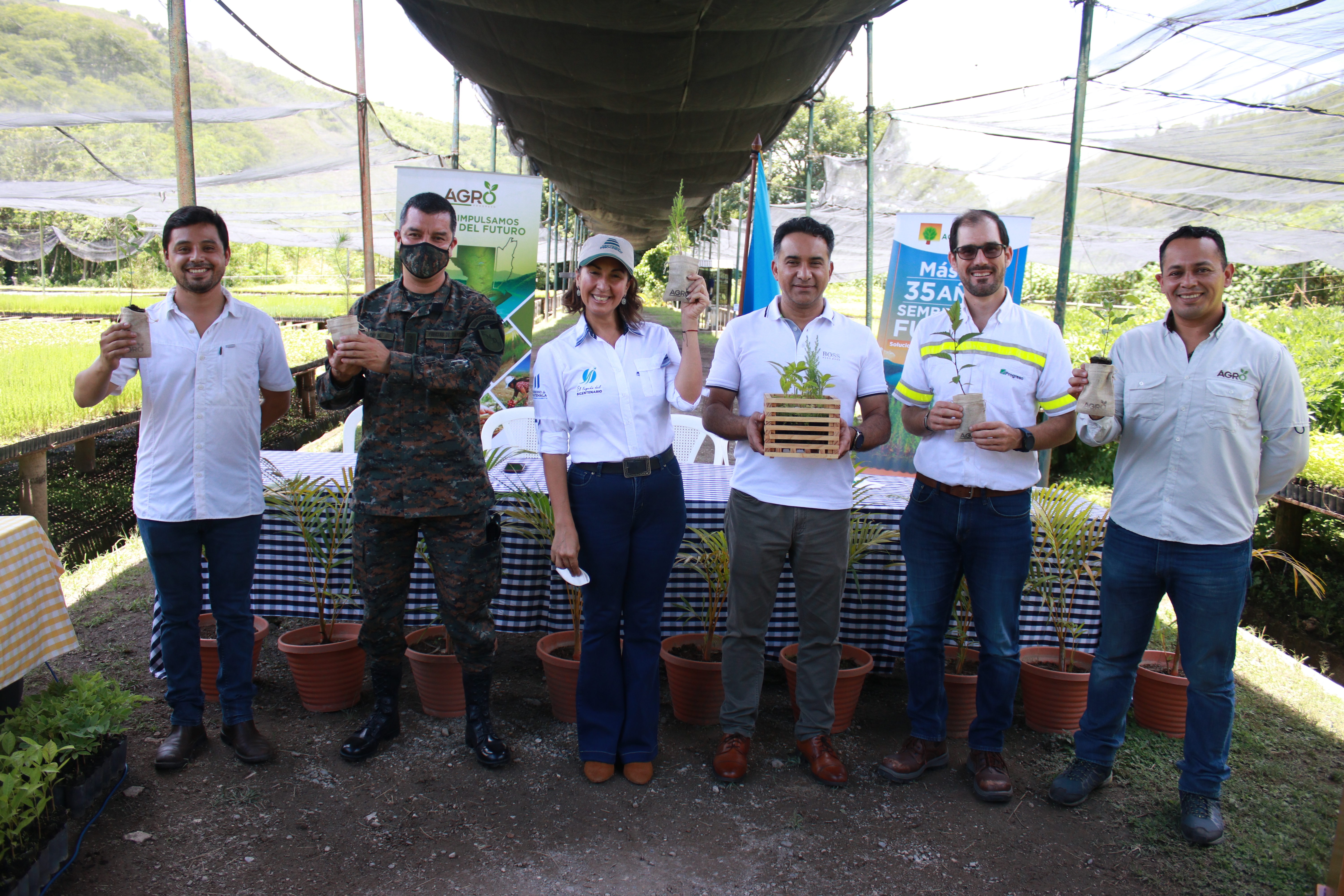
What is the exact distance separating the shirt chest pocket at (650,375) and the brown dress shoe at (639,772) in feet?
4.21

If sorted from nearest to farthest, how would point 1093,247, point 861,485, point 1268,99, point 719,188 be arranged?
point 861,485 < point 1268,99 < point 1093,247 < point 719,188

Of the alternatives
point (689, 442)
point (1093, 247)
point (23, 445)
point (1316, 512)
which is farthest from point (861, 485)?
point (1093, 247)

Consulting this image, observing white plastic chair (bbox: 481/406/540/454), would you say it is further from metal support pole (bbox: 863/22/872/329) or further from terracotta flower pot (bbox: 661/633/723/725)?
metal support pole (bbox: 863/22/872/329)

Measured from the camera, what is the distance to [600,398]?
2639 mm

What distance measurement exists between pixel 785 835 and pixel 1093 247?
29.6 feet

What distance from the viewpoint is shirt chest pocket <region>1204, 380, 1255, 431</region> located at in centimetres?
251

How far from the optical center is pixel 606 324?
8.97 ft

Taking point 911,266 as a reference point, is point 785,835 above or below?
below

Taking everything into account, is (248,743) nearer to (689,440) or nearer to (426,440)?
(426,440)

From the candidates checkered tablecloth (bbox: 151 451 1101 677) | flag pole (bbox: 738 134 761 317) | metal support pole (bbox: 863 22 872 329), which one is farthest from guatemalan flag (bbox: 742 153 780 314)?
metal support pole (bbox: 863 22 872 329)


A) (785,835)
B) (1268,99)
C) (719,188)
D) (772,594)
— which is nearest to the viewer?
(785,835)

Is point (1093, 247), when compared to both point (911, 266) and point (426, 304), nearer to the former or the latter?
point (911, 266)

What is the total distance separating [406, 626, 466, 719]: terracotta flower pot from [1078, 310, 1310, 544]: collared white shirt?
2463 mm

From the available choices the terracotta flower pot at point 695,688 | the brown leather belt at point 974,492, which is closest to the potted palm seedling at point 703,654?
the terracotta flower pot at point 695,688
